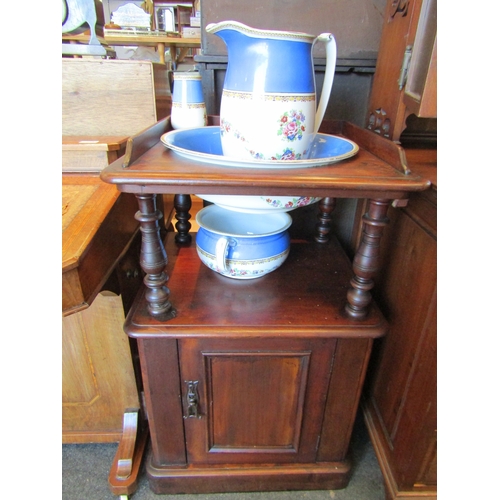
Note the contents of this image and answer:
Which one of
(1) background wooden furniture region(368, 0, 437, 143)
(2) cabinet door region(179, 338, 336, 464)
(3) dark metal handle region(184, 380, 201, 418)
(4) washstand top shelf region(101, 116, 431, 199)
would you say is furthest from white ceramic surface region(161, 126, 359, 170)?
(3) dark metal handle region(184, 380, 201, 418)

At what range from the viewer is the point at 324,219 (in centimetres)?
96

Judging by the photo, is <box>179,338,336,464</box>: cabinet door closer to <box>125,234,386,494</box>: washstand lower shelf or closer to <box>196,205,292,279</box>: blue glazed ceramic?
<box>125,234,386,494</box>: washstand lower shelf

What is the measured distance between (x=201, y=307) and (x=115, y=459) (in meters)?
0.51

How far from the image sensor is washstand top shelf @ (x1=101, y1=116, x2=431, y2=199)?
51cm

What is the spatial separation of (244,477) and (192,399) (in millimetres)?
277

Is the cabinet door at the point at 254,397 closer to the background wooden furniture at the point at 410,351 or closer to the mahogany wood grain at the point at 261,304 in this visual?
the mahogany wood grain at the point at 261,304

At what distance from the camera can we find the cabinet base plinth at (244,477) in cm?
83

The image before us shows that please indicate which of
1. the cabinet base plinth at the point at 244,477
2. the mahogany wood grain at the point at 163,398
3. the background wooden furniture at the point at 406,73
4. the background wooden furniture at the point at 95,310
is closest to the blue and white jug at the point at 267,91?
the background wooden furniture at the point at 406,73

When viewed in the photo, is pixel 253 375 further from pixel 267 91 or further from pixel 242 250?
pixel 267 91

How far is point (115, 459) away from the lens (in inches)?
35.3

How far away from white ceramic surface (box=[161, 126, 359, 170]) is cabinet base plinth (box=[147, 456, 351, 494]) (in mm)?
709

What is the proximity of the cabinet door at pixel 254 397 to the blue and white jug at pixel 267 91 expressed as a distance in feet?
1.21

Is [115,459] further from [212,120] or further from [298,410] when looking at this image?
[212,120]

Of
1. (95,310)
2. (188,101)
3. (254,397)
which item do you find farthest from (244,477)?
(188,101)
